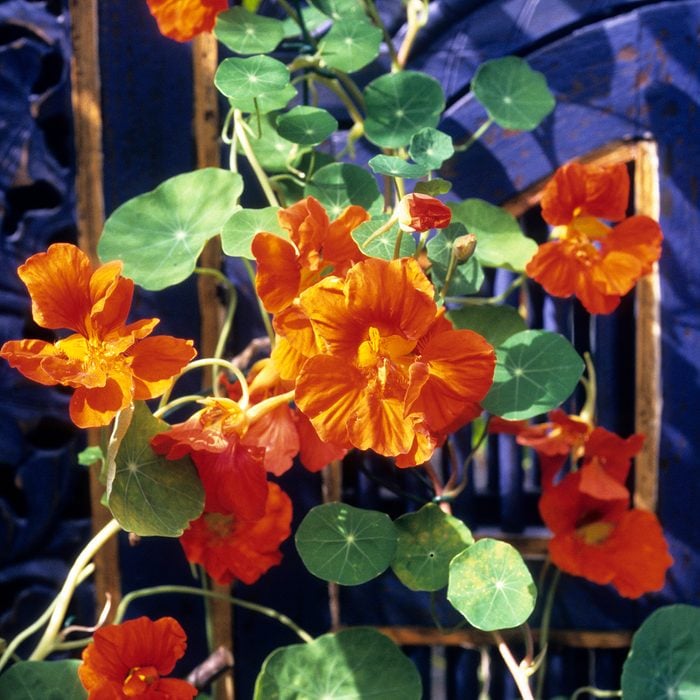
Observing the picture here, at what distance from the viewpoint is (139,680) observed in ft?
3.28

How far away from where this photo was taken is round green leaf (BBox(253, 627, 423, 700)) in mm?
1116

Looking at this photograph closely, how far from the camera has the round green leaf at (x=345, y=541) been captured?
1.04m

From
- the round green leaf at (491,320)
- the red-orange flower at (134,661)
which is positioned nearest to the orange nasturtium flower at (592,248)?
the round green leaf at (491,320)

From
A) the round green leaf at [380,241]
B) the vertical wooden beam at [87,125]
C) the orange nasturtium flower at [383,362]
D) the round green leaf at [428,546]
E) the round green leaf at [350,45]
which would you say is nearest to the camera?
the orange nasturtium flower at [383,362]

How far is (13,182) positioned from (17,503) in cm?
47

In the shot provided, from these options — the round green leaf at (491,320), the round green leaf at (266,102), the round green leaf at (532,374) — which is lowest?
the round green leaf at (532,374)

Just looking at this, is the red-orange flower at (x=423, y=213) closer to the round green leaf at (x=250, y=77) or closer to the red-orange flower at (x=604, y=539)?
the round green leaf at (x=250, y=77)

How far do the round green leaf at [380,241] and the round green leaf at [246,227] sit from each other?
0.43 ft

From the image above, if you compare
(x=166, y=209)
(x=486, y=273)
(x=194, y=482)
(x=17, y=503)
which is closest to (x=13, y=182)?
(x=166, y=209)

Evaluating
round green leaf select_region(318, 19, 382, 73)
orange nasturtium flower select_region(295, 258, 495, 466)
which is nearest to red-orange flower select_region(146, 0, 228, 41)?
round green leaf select_region(318, 19, 382, 73)

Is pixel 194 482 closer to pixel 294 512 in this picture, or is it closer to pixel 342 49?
pixel 294 512

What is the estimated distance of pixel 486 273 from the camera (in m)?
1.32

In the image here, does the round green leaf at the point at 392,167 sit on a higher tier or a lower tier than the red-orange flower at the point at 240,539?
higher

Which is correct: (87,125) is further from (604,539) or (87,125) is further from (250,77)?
(604,539)
